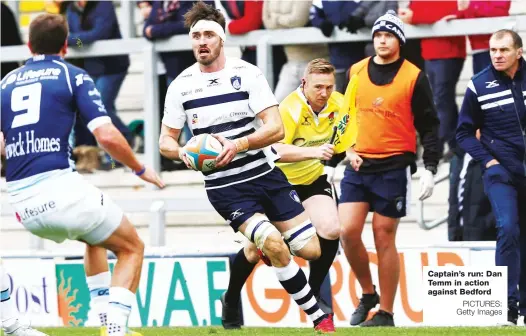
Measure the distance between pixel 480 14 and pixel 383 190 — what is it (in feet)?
9.03

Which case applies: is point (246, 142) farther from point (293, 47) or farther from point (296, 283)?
point (293, 47)

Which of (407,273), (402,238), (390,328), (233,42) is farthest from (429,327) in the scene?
(233,42)

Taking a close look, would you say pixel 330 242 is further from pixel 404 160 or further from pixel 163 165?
pixel 163 165

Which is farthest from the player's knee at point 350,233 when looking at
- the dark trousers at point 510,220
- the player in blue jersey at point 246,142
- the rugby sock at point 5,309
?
the rugby sock at point 5,309

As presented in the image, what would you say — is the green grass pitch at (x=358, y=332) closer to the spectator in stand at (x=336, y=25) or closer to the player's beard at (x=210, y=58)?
the player's beard at (x=210, y=58)

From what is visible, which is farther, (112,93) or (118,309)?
(112,93)

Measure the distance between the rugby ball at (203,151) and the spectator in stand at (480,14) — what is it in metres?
4.40

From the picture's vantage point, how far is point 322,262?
36.1 ft

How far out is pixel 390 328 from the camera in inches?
416

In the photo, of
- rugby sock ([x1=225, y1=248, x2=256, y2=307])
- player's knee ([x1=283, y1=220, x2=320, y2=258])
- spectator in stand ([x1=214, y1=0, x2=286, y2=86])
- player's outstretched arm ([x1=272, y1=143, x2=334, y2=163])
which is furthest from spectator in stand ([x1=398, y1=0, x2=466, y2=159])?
player's knee ([x1=283, y1=220, x2=320, y2=258])

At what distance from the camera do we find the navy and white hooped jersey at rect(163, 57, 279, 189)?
9602 mm

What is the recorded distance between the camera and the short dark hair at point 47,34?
28.4 ft

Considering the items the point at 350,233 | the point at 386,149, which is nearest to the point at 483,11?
the point at 386,149

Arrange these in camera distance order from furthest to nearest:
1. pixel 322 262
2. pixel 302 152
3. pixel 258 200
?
pixel 322 262
pixel 302 152
pixel 258 200
